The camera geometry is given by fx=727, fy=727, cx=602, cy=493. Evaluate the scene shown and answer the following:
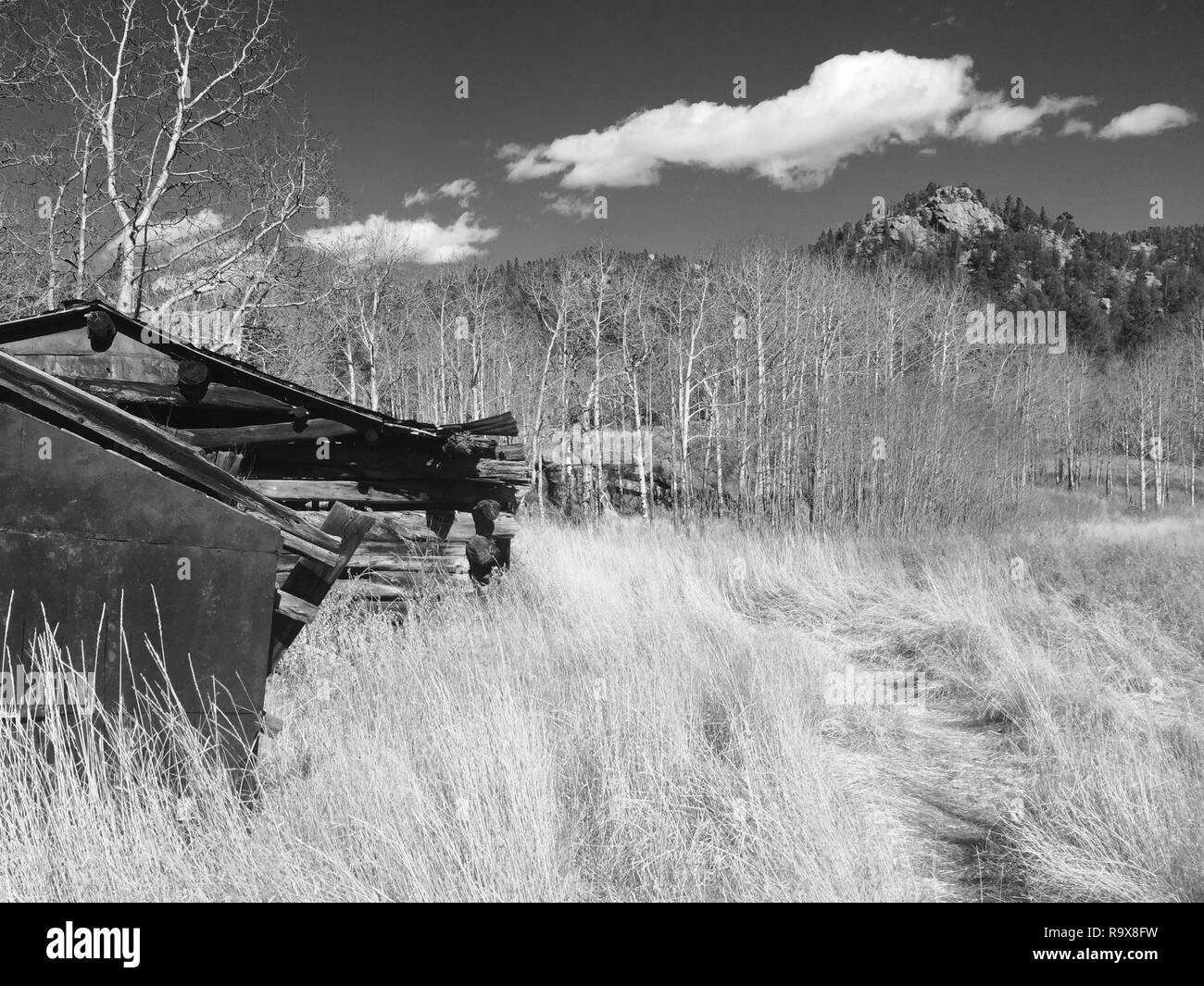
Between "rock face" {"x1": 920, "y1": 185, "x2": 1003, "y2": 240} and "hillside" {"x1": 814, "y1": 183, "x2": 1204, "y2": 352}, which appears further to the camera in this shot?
"rock face" {"x1": 920, "y1": 185, "x2": 1003, "y2": 240}

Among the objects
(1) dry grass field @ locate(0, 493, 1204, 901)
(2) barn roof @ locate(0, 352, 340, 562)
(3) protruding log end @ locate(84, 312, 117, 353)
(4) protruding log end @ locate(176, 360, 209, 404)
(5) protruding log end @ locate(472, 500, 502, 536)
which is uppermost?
(3) protruding log end @ locate(84, 312, 117, 353)

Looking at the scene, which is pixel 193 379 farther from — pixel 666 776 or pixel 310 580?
pixel 666 776

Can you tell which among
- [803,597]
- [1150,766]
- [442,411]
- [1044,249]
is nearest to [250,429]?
[803,597]

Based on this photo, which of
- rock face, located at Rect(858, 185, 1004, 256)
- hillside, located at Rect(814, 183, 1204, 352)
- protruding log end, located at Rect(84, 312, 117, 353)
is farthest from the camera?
rock face, located at Rect(858, 185, 1004, 256)

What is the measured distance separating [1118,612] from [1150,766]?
188 inches

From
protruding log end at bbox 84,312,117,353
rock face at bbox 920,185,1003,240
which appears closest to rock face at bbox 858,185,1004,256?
rock face at bbox 920,185,1003,240

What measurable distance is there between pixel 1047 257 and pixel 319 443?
12721 centimetres

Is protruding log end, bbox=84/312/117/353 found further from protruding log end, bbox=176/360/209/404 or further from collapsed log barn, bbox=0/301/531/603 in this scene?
protruding log end, bbox=176/360/209/404

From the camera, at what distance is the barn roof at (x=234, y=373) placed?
6617mm

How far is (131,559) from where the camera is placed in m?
2.87

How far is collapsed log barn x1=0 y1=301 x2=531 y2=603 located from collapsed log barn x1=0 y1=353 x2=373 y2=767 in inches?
138

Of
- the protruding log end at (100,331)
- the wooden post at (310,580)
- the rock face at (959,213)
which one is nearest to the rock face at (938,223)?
the rock face at (959,213)

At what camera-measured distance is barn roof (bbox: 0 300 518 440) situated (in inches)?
261

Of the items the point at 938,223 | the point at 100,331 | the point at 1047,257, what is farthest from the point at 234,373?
the point at 938,223
